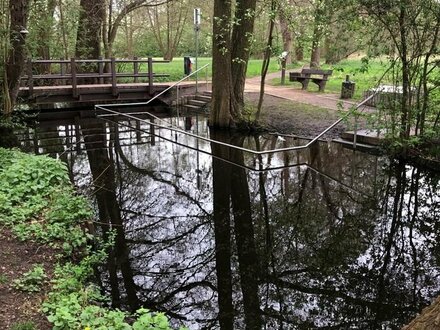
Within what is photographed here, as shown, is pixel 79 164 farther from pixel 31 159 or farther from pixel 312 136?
pixel 312 136

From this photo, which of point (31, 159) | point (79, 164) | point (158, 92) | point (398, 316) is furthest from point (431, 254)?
point (158, 92)

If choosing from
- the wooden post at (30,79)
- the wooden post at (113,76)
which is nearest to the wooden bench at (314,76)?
the wooden post at (113,76)

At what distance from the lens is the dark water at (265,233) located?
4.74 meters

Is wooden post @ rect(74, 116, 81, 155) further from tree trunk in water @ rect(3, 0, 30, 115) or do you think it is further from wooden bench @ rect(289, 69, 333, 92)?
wooden bench @ rect(289, 69, 333, 92)

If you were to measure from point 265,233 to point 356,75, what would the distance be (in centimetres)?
881

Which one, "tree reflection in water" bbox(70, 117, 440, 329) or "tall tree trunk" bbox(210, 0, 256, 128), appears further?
"tall tree trunk" bbox(210, 0, 256, 128)

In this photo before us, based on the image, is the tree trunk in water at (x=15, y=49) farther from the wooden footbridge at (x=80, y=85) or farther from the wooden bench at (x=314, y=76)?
the wooden bench at (x=314, y=76)

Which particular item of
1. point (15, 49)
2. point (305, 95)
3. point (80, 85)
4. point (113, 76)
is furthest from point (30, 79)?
point (305, 95)

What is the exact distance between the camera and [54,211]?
552 centimetres

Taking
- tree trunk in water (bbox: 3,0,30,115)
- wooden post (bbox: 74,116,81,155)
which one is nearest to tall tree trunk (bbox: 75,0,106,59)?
wooden post (bbox: 74,116,81,155)

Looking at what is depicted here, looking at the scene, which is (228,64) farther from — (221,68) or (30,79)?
(30,79)

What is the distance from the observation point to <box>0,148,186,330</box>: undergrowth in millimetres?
3367

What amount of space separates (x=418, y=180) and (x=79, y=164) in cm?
670

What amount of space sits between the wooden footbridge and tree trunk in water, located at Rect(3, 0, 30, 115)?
12.8 ft
